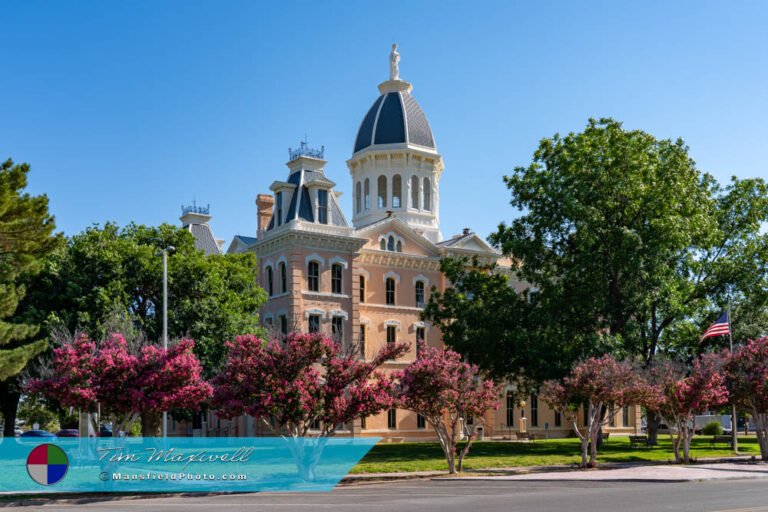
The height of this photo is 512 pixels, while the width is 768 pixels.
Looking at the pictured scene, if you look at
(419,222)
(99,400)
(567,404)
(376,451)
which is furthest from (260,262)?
(99,400)

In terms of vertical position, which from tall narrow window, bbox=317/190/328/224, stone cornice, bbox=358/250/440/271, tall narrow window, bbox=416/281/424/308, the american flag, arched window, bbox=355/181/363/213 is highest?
arched window, bbox=355/181/363/213

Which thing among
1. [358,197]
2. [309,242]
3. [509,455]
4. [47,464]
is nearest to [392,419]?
[309,242]

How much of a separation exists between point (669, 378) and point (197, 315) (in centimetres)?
2149

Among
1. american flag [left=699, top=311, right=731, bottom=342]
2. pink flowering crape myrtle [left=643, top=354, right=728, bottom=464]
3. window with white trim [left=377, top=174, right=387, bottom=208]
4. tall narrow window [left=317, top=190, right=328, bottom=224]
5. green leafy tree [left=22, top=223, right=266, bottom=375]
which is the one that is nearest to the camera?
pink flowering crape myrtle [left=643, top=354, right=728, bottom=464]

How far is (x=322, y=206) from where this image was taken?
54312mm

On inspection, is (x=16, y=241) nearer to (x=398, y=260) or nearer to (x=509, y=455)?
(x=509, y=455)

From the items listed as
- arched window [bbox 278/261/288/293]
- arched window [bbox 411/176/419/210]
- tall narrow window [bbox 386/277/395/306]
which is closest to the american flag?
tall narrow window [bbox 386/277/395/306]

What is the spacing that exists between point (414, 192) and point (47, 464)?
40.5 meters

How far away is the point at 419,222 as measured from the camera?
206ft

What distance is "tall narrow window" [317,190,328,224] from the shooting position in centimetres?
5409

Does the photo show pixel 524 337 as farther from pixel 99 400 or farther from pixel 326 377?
pixel 99 400

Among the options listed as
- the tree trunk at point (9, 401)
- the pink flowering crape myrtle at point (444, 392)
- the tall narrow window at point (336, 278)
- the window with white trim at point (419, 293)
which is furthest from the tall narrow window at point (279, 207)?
the pink flowering crape myrtle at point (444, 392)

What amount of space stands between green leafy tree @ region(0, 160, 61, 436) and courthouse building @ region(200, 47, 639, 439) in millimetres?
14858

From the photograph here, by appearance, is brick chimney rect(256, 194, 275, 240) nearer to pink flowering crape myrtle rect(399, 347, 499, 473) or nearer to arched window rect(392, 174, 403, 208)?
arched window rect(392, 174, 403, 208)
